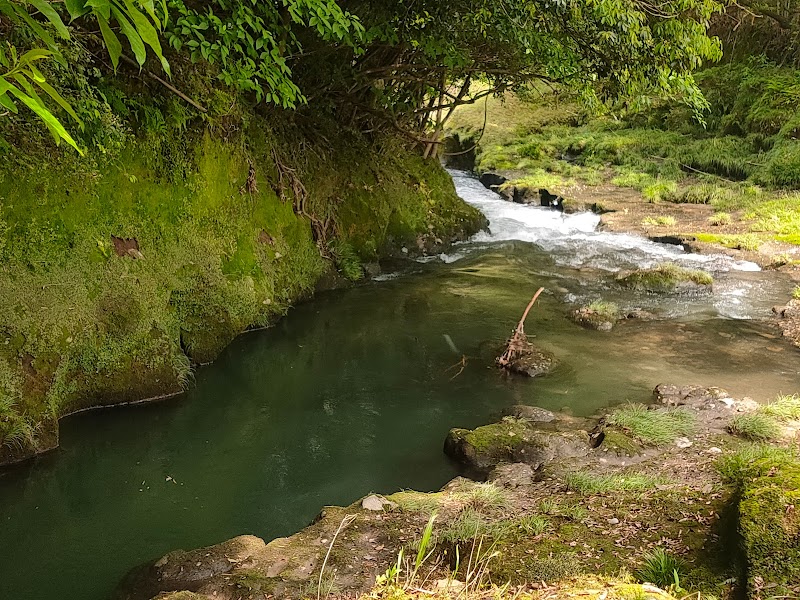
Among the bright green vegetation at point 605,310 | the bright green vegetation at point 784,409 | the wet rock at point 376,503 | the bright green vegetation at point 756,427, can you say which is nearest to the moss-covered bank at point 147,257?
the wet rock at point 376,503

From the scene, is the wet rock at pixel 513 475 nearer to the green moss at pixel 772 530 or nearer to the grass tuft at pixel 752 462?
the grass tuft at pixel 752 462

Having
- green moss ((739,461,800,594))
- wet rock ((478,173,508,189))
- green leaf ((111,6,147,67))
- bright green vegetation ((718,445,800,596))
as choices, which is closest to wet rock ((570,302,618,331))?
bright green vegetation ((718,445,800,596))

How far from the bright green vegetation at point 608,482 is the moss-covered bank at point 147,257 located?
4.69 m

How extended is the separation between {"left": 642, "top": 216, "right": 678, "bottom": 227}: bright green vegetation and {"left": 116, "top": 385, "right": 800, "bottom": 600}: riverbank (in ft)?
31.9

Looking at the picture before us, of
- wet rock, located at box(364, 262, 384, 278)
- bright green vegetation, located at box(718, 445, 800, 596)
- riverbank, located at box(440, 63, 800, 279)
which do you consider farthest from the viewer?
riverbank, located at box(440, 63, 800, 279)

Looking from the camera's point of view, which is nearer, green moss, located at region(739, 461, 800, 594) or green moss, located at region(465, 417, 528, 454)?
green moss, located at region(739, 461, 800, 594)

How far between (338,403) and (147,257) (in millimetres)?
2979

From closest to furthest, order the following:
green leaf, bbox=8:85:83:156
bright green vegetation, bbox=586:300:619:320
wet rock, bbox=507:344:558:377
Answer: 1. green leaf, bbox=8:85:83:156
2. wet rock, bbox=507:344:558:377
3. bright green vegetation, bbox=586:300:619:320

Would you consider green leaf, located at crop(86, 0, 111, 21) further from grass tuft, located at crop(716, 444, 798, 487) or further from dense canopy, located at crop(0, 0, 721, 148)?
dense canopy, located at crop(0, 0, 721, 148)

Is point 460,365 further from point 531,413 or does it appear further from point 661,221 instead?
point 661,221

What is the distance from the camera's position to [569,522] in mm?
3877

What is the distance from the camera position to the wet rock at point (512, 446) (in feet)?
18.3

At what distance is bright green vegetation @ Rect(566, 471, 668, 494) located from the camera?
446cm

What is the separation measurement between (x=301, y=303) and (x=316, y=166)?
116 inches
